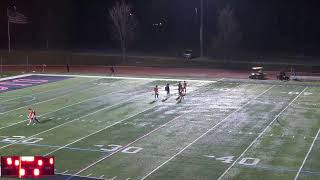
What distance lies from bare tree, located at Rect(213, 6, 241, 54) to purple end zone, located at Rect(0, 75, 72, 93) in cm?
2393

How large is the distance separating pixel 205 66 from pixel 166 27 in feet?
64.5

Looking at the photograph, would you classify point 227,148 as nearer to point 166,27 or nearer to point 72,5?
point 166,27

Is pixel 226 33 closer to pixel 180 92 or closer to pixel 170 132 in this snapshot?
pixel 180 92

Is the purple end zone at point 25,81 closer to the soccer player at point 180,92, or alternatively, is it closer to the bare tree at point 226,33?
the soccer player at point 180,92

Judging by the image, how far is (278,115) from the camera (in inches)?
1198

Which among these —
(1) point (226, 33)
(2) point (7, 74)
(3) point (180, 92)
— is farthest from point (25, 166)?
(1) point (226, 33)

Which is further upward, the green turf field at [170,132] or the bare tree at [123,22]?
the bare tree at [123,22]

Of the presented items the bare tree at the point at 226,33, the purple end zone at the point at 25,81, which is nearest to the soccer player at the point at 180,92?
the purple end zone at the point at 25,81

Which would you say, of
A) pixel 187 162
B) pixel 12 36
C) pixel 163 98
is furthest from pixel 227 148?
pixel 12 36

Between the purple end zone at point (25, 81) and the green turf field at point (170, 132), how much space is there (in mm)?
1994

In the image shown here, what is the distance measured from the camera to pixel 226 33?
65938mm

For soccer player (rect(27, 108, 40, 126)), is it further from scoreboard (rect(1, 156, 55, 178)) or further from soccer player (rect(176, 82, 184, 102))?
scoreboard (rect(1, 156, 55, 178))

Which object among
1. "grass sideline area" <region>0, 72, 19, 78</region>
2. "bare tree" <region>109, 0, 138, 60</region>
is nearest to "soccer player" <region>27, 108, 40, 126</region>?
"grass sideline area" <region>0, 72, 19, 78</region>

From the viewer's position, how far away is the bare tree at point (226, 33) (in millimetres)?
65562
